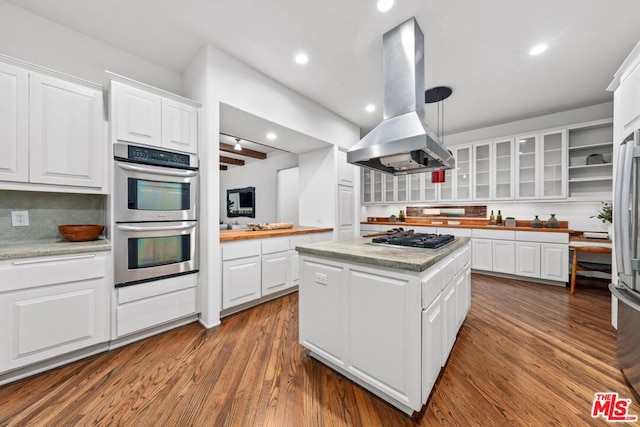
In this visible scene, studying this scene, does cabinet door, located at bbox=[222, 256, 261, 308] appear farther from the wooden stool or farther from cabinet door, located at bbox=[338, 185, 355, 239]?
the wooden stool

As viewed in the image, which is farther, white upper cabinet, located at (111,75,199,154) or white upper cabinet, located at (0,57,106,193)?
white upper cabinet, located at (111,75,199,154)

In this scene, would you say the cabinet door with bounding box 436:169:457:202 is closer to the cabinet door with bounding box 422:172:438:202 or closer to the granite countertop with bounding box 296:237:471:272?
the cabinet door with bounding box 422:172:438:202

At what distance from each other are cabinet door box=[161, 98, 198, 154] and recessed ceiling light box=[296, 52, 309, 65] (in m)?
1.17

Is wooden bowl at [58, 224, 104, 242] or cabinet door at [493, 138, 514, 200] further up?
cabinet door at [493, 138, 514, 200]

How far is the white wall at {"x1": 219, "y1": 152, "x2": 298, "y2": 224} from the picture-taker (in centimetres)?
495

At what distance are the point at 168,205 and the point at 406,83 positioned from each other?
2367mm

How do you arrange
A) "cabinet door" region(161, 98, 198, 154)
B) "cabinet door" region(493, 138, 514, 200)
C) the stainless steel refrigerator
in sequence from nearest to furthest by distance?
the stainless steel refrigerator → "cabinet door" region(161, 98, 198, 154) → "cabinet door" region(493, 138, 514, 200)

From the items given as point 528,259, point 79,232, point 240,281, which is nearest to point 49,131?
point 79,232

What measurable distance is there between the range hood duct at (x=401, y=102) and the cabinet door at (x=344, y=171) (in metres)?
1.86

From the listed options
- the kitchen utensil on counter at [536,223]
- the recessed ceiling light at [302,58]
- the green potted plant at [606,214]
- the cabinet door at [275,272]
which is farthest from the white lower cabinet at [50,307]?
the green potted plant at [606,214]

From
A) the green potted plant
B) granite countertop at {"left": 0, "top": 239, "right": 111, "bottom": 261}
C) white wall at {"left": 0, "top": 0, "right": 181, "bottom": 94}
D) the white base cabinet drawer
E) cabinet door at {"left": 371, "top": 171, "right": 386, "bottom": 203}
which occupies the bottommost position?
the white base cabinet drawer

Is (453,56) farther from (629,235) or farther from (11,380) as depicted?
(11,380)

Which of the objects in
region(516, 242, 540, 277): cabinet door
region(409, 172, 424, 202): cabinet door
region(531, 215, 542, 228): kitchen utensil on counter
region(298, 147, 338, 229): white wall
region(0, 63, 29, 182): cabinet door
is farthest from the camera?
region(409, 172, 424, 202): cabinet door

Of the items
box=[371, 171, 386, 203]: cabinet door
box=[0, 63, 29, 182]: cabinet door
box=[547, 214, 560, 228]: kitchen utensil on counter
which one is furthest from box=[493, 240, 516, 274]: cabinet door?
box=[0, 63, 29, 182]: cabinet door
